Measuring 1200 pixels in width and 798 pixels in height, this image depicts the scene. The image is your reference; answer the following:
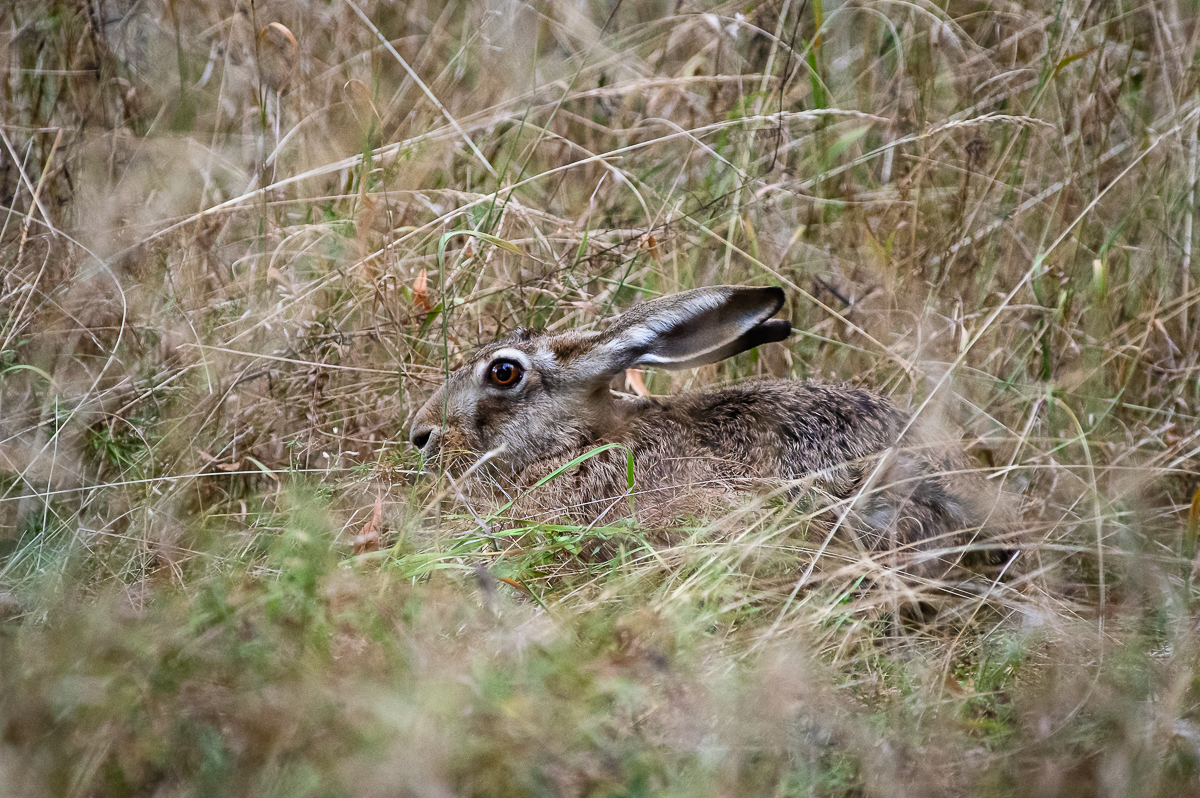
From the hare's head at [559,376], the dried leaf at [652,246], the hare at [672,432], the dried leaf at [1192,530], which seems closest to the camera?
the dried leaf at [1192,530]

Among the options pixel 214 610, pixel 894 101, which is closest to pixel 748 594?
pixel 214 610

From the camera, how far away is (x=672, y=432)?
4.09 meters

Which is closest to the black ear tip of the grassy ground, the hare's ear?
the hare's ear

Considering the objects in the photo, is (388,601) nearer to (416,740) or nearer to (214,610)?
(214,610)

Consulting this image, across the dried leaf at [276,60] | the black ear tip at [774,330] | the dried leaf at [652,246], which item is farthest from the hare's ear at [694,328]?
the dried leaf at [276,60]

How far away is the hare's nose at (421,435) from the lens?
13.5ft

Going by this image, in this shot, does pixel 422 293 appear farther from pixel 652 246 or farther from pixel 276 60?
pixel 276 60

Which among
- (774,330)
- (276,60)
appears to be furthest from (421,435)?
(276,60)

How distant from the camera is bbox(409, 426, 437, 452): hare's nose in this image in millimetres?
4121

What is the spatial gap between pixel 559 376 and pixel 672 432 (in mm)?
574

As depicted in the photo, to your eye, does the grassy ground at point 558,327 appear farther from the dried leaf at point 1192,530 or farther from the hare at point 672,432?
the hare at point 672,432

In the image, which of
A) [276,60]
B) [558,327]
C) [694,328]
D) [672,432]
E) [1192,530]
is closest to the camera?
[1192,530]

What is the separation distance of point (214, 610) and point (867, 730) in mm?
1485

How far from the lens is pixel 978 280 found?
4.87 metres
